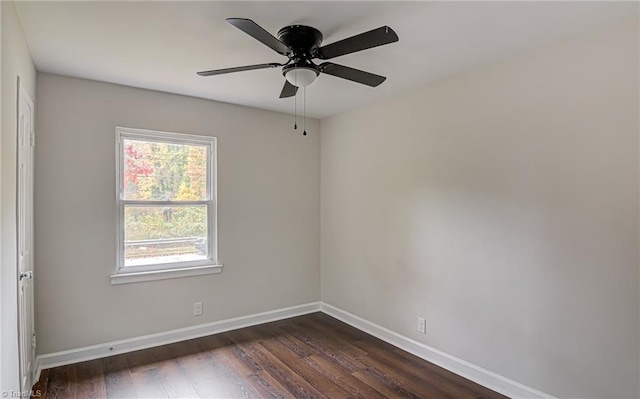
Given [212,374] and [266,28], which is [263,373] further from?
[266,28]

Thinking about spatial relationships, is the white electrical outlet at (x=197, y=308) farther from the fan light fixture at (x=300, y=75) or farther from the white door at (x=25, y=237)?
the fan light fixture at (x=300, y=75)

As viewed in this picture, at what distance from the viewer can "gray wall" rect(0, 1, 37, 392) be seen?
68.2 inches

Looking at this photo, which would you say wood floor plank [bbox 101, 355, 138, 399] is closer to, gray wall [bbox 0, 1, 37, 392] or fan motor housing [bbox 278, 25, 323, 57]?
gray wall [bbox 0, 1, 37, 392]

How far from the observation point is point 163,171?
3.64m

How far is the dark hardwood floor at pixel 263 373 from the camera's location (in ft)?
8.91

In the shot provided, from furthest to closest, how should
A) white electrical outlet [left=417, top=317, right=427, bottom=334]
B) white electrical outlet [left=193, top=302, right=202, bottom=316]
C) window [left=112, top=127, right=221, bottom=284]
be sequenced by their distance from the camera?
white electrical outlet [left=193, top=302, right=202, bottom=316] < window [left=112, top=127, right=221, bottom=284] < white electrical outlet [left=417, top=317, right=427, bottom=334]

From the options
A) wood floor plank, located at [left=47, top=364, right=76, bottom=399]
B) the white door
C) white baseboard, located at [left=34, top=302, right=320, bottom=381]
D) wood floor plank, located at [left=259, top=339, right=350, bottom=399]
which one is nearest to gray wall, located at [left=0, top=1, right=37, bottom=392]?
the white door

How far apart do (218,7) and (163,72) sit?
4.07ft

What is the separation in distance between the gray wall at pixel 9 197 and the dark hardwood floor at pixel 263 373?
90 cm

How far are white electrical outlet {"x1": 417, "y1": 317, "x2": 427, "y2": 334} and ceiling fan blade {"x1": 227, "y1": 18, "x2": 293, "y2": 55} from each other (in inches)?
101

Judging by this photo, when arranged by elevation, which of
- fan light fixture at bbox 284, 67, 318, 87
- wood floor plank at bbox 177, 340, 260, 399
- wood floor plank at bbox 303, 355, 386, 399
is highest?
fan light fixture at bbox 284, 67, 318, 87

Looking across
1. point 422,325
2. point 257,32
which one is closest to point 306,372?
point 422,325

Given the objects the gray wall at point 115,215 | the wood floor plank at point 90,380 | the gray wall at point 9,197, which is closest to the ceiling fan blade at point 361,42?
the gray wall at point 9,197

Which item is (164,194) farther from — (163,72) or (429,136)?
(429,136)
